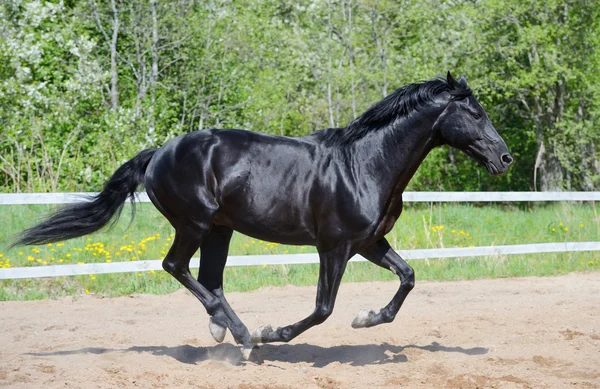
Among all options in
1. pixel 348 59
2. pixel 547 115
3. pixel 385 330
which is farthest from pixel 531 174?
pixel 385 330

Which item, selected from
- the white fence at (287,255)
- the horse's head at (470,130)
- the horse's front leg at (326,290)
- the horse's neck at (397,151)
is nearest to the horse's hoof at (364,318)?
the horse's front leg at (326,290)

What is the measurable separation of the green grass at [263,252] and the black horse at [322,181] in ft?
11.0

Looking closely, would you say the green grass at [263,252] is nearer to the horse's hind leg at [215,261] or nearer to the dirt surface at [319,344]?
the dirt surface at [319,344]

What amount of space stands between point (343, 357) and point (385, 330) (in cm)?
106

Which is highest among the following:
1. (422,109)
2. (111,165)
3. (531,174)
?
(422,109)

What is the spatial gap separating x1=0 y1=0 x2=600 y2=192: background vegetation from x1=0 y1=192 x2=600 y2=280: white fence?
6.75 metres

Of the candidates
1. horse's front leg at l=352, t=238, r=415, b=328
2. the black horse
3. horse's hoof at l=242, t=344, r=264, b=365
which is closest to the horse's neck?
the black horse

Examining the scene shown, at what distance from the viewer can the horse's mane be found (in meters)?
5.38

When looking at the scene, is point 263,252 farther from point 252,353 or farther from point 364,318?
point 364,318

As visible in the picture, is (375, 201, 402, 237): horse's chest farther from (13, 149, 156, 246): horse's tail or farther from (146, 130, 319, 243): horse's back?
(13, 149, 156, 246): horse's tail

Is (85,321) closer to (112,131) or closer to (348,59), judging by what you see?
(112,131)

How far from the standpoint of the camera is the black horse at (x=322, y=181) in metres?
5.22

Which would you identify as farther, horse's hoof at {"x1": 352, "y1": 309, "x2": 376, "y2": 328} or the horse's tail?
the horse's tail

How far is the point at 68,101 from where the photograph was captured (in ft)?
59.1
